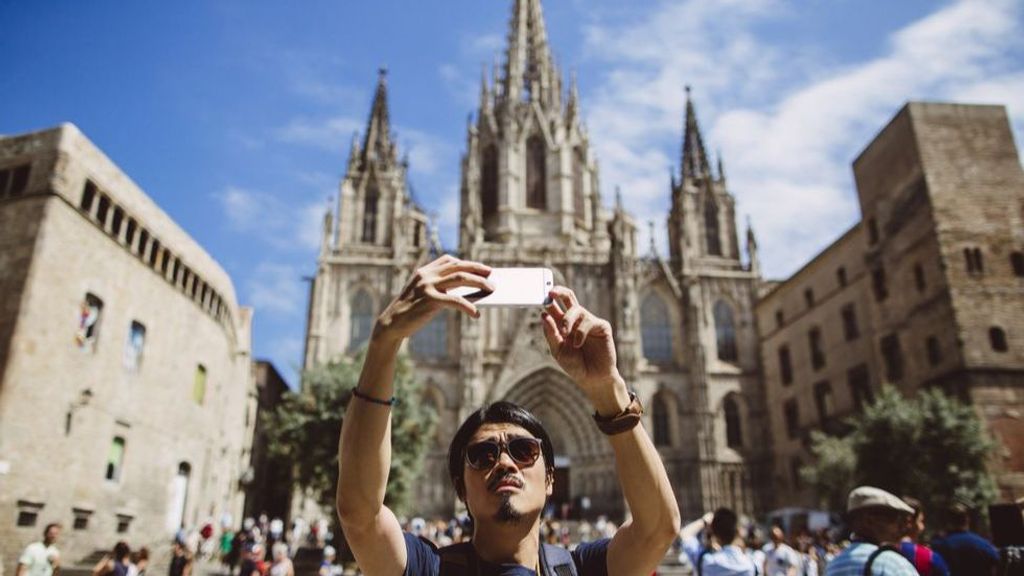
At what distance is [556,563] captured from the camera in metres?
1.94

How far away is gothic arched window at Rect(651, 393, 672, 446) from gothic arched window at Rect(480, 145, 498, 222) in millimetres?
14034

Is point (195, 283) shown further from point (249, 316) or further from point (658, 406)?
point (658, 406)

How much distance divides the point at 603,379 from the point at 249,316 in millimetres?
29254

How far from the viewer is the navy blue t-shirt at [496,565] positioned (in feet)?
5.89

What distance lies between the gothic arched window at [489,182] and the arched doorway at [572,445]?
11.1m

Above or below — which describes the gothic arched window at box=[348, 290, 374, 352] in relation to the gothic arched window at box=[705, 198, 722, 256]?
below

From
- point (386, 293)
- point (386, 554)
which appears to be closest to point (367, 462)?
point (386, 554)

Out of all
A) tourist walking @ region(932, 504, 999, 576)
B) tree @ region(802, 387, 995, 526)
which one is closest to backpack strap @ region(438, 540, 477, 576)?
tourist walking @ region(932, 504, 999, 576)

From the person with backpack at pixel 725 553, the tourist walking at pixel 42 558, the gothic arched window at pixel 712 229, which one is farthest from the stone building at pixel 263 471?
the person with backpack at pixel 725 553

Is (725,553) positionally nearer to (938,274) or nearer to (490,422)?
(490,422)

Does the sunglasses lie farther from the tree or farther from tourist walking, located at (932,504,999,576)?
the tree

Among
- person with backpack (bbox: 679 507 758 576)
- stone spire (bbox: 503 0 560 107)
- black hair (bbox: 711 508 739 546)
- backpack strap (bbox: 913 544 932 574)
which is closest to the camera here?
backpack strap (bbox: 913 544 932 574)

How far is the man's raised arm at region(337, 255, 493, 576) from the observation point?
1.63 meters

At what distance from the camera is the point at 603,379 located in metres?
1.84
